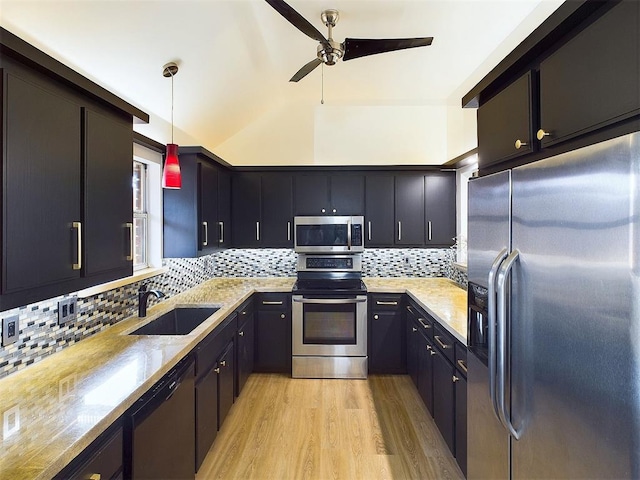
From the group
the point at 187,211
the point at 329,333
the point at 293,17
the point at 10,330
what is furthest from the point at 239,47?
the point at 329,333

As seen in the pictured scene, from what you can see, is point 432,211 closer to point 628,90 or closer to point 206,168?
point 206,168

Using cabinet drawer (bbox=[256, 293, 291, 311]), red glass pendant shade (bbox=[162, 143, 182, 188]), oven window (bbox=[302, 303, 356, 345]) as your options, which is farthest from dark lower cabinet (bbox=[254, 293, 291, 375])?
red glass pendant shade (bbox=[162, 143, 182, 188])

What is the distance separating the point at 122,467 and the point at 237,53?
261cm

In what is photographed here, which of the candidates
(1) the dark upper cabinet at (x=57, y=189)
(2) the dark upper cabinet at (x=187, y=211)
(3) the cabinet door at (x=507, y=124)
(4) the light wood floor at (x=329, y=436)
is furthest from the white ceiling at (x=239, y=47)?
(4) the light wood floor at (x=329, y=436)

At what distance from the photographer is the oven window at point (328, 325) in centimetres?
359

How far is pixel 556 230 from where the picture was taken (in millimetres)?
1005

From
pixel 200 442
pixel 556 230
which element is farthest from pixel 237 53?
pixel 200 442

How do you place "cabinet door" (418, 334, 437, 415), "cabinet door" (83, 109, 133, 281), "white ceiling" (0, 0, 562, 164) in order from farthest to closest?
"cabinet door" (418, 334, 437, 415) → "white ceiling" (0, 0, 562, 164) → "cabinet door" (83, 109, 133, 281)

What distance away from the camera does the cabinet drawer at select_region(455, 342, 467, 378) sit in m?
1.98

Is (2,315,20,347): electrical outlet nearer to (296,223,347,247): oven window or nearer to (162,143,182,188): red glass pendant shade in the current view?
(162,143,182,188): red glass pendant shade

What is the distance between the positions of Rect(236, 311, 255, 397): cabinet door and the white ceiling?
1.82 metres

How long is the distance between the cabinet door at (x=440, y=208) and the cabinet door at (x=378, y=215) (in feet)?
1.40

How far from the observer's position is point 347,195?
4004 mm

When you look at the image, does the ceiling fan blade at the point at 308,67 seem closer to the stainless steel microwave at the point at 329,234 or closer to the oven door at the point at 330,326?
the stainless steel microwave at the point at 329,234
